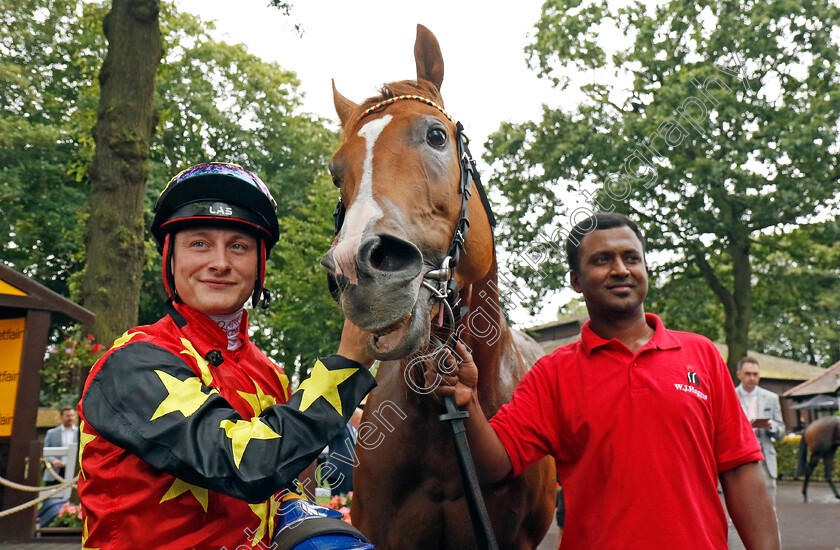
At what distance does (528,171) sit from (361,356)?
674 inches

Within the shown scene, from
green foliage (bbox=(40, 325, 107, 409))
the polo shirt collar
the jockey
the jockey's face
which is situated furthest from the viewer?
green foliage (bbox=(40, 325, 107, 409))

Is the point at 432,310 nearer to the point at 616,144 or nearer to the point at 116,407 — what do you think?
the point at 116,407

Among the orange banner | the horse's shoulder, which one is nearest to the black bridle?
the horse's shoulder

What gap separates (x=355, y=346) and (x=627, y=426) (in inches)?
38.5

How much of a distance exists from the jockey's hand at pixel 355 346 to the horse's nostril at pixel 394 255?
0.19 metres

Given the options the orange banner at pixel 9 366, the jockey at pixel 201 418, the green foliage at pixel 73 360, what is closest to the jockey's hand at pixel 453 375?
the jockey at pixel 201 418

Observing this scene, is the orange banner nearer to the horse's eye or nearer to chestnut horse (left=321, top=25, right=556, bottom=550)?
chestnut horse (left=321, top=25, right=556, bottom=550)

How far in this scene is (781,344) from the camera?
42.3 meters

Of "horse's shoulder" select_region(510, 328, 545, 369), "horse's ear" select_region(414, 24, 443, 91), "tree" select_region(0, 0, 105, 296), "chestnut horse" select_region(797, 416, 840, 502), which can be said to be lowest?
"chestnut horse" select_region(797, 416, 840, 502)

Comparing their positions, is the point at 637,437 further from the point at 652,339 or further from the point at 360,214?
the point at 360,214

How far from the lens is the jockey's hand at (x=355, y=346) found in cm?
179

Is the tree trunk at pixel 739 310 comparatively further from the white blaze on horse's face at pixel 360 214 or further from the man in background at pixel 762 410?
the white blaze on horse's face at pixel 360 214

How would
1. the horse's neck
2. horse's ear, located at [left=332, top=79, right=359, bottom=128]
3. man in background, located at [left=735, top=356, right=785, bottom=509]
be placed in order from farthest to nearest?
man in background, located at [left=735, top=356, right=785, bottom=509] → horse's ear, located at [left=332, top=79, right=359, bottom=128] → the horse's neck

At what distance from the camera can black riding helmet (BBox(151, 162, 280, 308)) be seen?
1.94 metres
